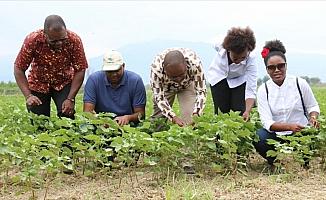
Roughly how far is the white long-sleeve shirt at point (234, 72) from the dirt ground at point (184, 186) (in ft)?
3.67

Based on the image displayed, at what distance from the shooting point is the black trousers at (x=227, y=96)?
18.7ft

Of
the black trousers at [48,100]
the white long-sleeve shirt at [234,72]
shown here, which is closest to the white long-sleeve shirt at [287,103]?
the white long-sleeve shirt at [234,72]

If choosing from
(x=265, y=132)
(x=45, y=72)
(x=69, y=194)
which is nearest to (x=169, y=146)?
(x=69, y=194)

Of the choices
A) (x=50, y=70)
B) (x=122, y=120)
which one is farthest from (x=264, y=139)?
(x=50, y=70)

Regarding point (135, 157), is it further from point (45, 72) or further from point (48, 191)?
point (45, 72)

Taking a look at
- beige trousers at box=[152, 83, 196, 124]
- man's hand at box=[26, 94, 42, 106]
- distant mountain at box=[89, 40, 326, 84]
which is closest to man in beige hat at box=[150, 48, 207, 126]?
beige trousers at box=[152, 83, 196, 124]

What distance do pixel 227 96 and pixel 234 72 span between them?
12.8 inches

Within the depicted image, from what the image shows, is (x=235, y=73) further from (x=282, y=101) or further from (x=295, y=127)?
(x=295, y=127)

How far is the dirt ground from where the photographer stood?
3.79 metres

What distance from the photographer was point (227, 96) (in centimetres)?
580

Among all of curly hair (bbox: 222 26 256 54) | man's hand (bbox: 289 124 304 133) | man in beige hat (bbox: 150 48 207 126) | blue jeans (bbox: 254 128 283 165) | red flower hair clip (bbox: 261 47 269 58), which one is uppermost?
curly hair (bbox: 222 26 256 54)

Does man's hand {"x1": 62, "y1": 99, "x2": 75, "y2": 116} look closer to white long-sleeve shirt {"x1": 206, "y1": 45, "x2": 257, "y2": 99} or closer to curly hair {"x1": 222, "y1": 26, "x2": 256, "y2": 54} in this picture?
white long-sleeve shirt {"x1": 206, "y1": 45, "x2": 257, "y2": 99}

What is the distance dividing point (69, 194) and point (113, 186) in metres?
0.36

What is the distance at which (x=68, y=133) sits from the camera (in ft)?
14.2
